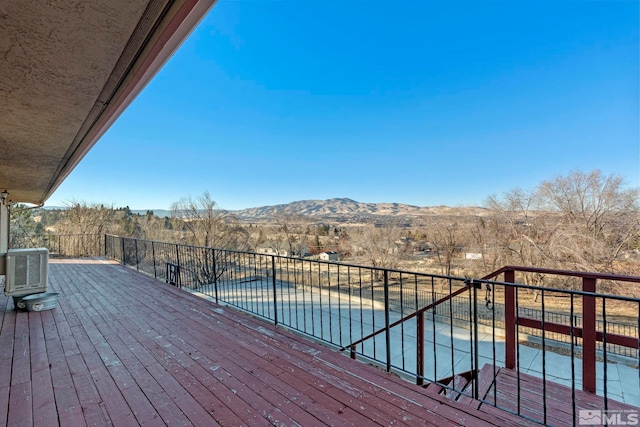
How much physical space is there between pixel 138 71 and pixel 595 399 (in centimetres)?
389

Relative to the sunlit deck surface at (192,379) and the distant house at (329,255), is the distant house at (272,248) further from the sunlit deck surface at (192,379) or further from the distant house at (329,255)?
the sunlit deck surface at (192,379)

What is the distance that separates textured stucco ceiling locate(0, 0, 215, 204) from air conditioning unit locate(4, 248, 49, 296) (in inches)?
92.4

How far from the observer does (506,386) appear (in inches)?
92.8

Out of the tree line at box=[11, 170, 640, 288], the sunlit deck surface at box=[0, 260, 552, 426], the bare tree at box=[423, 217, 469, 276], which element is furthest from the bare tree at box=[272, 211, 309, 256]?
the sunlit deck surface at box=[0, 260, 552, 426]

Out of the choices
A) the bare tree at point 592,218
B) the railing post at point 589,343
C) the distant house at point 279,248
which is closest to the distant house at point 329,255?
the distant house at point 279,248

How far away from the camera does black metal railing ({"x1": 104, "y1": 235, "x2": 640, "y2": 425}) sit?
6.45 feet

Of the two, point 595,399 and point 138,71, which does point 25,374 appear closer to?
point 138,71

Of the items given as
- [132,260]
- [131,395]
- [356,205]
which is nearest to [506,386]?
[131,395]

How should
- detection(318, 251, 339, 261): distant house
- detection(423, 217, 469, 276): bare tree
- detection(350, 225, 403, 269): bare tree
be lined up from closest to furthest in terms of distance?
detection(423, 217, 469, 276): bare tree → detection(350, 225, 403, 269): bare tree → detection(318, 251, 339, 261): distant house

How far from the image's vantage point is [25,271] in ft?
12.5

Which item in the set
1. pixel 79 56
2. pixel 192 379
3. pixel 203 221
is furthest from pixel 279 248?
pixel 79 56

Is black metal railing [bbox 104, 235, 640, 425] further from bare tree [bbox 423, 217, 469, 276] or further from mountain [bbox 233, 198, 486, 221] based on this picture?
mountain [bbox 233, 198, 486, 221]

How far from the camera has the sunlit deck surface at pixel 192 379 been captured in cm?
160

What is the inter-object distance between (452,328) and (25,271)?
18.3 feet
